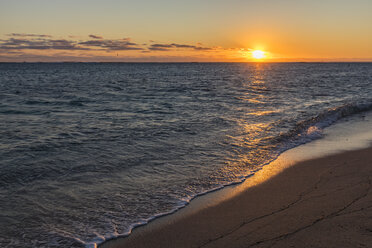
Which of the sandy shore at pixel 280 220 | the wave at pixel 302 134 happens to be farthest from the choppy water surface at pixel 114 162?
the sandy shore at pixel 280 220

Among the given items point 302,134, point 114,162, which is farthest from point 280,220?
point 302,134

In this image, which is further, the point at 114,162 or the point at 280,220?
the point at 114,162

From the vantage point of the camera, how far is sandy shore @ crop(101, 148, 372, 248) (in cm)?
441

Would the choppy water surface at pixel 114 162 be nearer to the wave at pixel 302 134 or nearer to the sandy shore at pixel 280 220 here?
the wave at pixel 302 134

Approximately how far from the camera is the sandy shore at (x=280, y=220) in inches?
174

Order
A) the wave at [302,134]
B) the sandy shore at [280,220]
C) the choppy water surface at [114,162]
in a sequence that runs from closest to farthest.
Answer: the sandy shore at [280,220], the choppy water surface at [114,162], the wave at [302,134]

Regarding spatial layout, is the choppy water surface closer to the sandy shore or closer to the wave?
the wave

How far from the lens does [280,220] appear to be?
199 inches

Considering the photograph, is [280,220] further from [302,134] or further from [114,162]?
[302,134]

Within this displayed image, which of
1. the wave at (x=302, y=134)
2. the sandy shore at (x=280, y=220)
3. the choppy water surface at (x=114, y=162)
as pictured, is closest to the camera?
the sandy shore at (x=280, y=220)

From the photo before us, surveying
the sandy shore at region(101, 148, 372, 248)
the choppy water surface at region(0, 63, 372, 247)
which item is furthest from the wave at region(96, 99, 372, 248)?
the sandy shore at region(101, 148, 372, 248)

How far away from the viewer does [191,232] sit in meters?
4.84

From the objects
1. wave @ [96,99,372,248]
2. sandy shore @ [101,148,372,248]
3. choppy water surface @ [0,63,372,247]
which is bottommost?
choppy water surface @ [0,63,372,247]

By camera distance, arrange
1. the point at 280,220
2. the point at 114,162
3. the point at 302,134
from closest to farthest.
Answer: the point at 280,220
the point at 114,162
the point at 302,134
